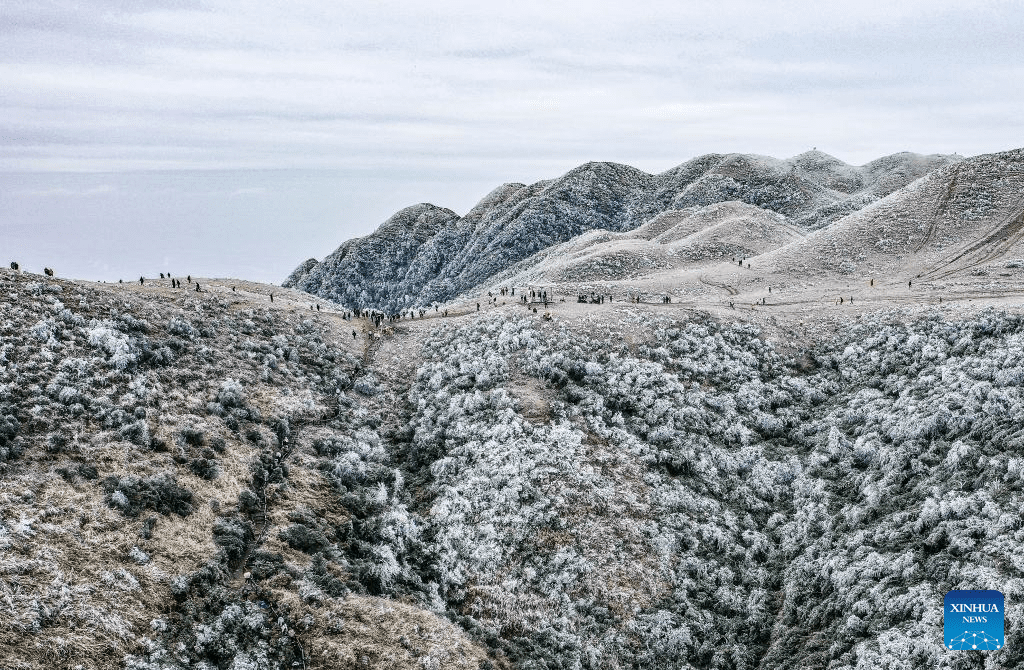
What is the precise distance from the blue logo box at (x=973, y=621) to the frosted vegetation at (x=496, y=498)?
1.23ft

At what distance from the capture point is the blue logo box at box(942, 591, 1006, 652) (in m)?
17.9

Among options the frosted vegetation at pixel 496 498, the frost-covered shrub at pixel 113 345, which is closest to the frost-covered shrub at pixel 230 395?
the frosted vegetation at pixel 496 498

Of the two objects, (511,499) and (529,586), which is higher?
(511,499)

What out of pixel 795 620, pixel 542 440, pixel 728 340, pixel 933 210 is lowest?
pixel 795 620

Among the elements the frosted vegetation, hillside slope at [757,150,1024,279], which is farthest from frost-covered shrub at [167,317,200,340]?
hillside slope at [757,150,1024,279]

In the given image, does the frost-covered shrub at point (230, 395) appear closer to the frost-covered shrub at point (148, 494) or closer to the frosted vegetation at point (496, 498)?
the frosted vegetation at point (496, 498)

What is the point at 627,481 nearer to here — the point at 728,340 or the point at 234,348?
the point at 728,340

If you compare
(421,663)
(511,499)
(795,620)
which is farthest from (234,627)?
(795,620)

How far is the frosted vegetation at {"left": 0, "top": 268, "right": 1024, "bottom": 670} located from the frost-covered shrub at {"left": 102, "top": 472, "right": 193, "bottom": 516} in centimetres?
10

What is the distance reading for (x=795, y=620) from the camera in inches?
964

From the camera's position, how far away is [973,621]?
18.7 m

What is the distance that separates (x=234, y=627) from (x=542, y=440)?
17942 millimetres

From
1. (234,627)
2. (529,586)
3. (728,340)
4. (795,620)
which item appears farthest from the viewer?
(728,340)

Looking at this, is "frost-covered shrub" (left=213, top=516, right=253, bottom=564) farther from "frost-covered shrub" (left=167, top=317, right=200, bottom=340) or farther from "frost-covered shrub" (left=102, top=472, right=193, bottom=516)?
"frost-covered shrub" (left=167, top=317, right=200, bottom=340)
